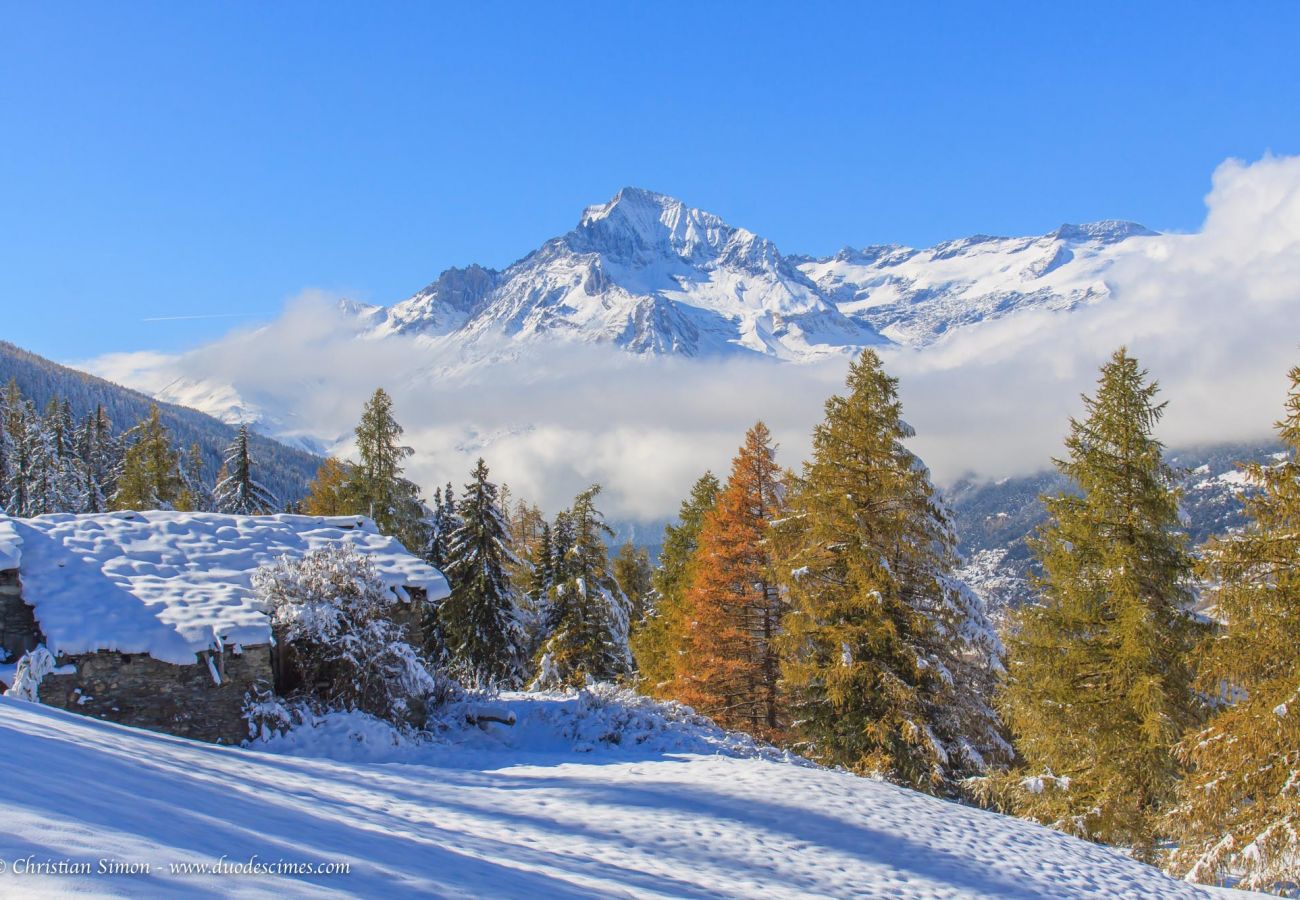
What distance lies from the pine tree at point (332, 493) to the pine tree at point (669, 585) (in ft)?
42.3

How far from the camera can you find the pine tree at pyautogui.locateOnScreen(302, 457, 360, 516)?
34.8m

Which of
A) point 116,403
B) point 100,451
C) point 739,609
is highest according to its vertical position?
point 116,403

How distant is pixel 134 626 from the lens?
13664 millimetres

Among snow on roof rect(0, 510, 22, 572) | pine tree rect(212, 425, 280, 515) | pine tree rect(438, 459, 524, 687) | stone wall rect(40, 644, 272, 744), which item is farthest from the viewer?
pine tree rect(212, 425, 280, 515)

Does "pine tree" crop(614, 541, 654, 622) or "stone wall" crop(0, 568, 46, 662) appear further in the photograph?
"pine tree" crop(614, 541, 654, 622)

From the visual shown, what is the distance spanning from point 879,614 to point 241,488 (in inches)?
1314

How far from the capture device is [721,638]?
2414cm

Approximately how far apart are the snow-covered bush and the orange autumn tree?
33.3 feet

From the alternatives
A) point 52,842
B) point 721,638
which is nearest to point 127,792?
point 52,842

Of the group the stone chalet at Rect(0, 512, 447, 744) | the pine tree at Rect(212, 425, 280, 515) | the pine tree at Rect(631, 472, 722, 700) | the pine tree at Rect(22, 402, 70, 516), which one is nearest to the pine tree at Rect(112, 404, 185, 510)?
the pine tree at Rect(212, 425, 280, 515)

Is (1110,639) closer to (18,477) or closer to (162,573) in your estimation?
(162,573)

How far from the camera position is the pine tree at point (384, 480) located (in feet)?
113

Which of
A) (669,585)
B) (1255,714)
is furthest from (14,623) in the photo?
(669,585)

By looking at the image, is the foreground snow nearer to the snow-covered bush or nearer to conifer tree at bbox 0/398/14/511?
the snow-covered bush
